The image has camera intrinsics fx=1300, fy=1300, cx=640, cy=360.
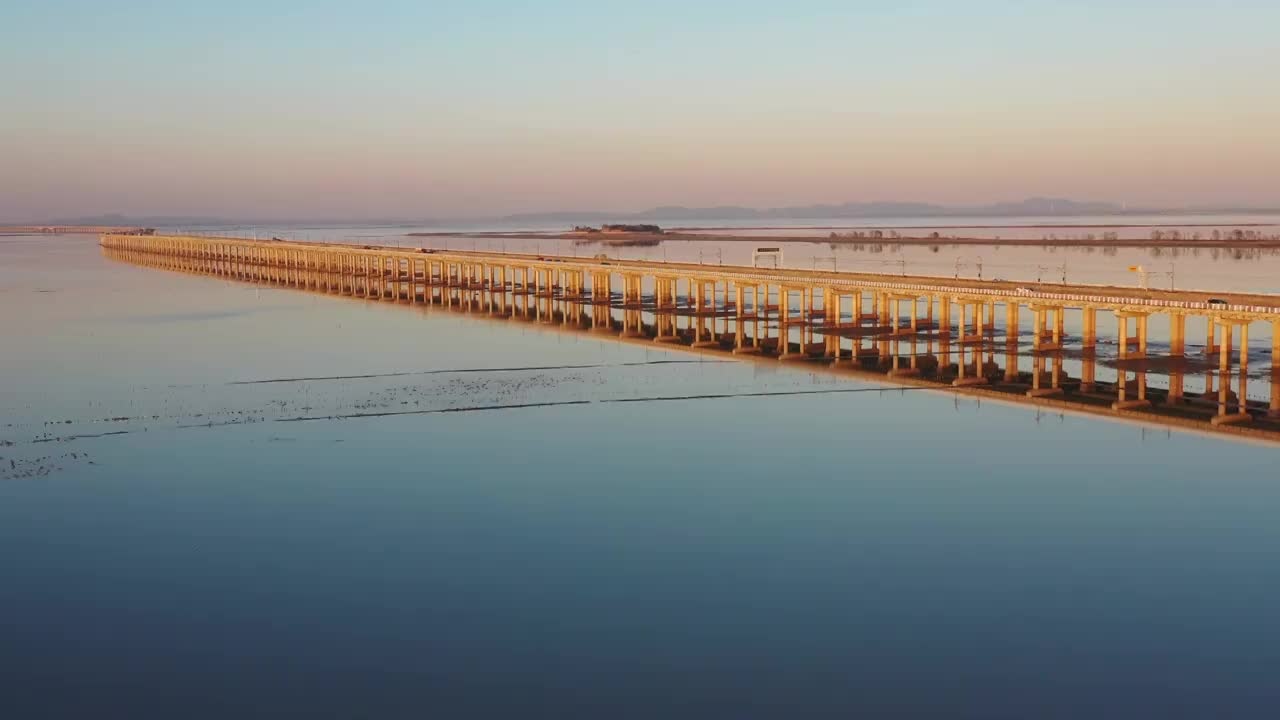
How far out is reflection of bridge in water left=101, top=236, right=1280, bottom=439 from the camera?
46.4m

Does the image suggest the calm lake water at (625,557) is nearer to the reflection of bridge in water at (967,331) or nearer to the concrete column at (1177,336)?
the reflection of bridge in water at (967,331)

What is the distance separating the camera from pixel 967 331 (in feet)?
230

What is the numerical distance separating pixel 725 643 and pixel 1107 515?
12.7m

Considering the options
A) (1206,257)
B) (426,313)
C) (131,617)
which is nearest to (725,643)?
(131,617)

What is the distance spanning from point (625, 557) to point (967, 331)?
47.0 meters

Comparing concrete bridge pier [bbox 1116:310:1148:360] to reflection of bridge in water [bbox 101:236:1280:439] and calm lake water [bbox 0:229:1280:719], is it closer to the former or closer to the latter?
reflection of bridge in water [bbox 101:236:1280:439]

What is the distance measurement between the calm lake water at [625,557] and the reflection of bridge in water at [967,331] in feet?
14.9

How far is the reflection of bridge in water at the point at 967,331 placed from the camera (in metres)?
46.4

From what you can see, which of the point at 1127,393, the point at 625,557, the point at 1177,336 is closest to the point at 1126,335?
the point at 1177,336

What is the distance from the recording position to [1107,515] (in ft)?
99.6

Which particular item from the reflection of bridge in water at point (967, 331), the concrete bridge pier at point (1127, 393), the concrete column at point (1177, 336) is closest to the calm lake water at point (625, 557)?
the concrete bridge pier at point (1127, 393)

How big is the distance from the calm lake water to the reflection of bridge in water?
453cm

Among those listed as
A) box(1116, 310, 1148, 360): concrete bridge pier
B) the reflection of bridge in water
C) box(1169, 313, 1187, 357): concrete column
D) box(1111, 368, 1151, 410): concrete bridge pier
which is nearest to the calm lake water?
box(1111, 368, 1151, 410): concrete bridge pier

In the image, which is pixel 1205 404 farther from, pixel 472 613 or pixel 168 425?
pixel 168 425
